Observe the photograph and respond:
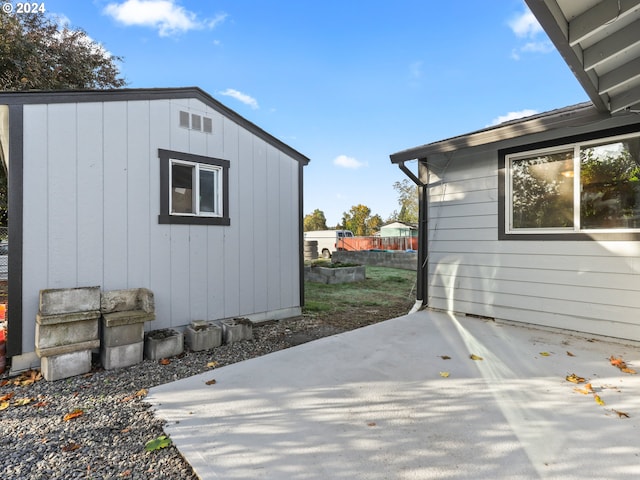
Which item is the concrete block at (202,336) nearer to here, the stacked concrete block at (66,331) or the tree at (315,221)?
the stacked concrete block at (66,331)

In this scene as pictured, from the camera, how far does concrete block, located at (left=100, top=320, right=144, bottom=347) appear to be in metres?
3.09

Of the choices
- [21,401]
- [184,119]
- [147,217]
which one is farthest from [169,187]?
[21,401]

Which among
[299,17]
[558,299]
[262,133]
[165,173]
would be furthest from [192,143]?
[299,17]

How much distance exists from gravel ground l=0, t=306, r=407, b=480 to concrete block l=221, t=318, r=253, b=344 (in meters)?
0.26

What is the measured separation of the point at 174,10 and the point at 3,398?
27.2 feet

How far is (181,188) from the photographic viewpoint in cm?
423

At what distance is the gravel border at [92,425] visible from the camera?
1.67 metres

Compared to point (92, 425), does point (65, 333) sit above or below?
above

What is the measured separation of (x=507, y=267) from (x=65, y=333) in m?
5.10

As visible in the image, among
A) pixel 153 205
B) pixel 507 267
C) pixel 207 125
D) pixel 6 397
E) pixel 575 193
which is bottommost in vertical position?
pixel 6 397

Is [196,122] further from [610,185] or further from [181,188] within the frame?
[610,185]

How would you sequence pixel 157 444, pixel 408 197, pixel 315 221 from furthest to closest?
pixel 315 221 < pixel 408 197 < pixel 157 444

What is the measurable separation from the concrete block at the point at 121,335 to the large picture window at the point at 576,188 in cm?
464

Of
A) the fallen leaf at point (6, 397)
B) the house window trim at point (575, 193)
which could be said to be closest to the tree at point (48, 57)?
the fallen leaf at point (6, 397)
